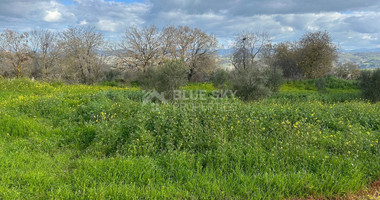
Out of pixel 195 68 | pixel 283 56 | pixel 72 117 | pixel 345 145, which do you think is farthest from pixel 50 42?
pixel 345 145

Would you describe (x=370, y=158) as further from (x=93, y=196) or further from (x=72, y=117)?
(x=72, y=117)

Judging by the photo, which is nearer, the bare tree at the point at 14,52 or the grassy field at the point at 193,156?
the grassy field at the point at 193,156

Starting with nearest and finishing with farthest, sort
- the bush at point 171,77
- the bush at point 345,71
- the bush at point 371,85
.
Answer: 1. the bush at point 171,77
2. the bush at point 371,85
3. the bush at point 345,71

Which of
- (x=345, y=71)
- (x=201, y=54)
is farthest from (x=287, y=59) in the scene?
(x=201, y=54)

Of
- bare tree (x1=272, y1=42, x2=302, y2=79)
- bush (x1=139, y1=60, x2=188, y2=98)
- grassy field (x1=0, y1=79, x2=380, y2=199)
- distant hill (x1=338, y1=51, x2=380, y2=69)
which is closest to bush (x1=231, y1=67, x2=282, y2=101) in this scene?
bush (x1=139, y1=60, x2=188, y2=98)

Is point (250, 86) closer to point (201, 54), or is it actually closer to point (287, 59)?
point (201, 54)

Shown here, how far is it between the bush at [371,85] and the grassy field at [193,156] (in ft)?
50.2

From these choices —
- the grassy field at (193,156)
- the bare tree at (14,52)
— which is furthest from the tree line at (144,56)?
the grassy field at (193,156)

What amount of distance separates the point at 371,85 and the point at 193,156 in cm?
2080

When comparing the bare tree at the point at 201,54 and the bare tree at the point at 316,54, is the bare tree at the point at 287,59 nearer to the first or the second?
the bare tree at the point at 316,54

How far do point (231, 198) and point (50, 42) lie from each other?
35.1 metres

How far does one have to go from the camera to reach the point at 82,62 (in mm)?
29422

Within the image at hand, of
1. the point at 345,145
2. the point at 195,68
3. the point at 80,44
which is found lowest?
the point at 345,145

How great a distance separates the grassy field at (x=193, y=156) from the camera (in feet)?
11.6
